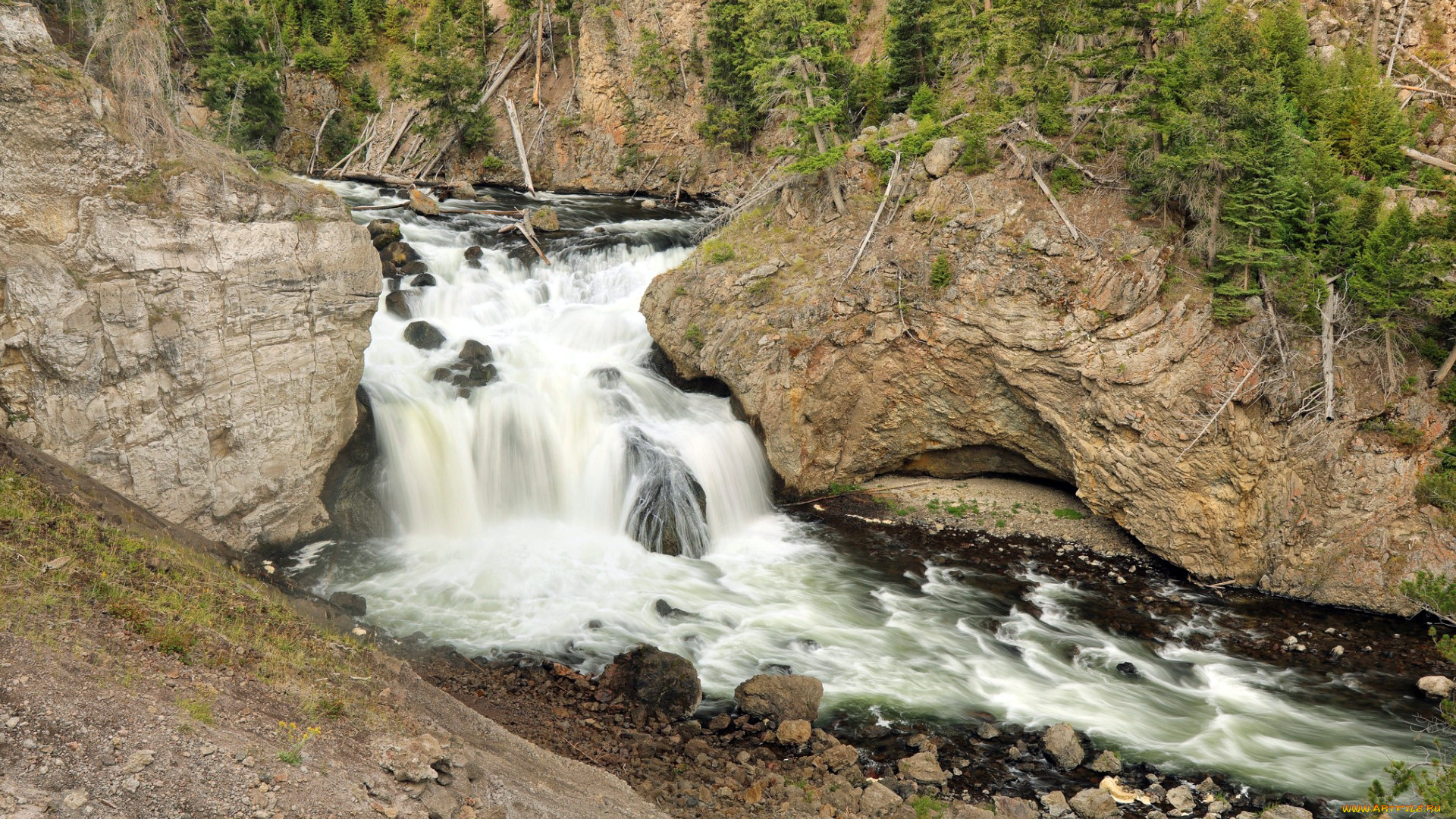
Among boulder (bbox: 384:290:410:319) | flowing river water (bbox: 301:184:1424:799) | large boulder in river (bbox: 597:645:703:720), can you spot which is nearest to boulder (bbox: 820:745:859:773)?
flowing river water (bbox: 301:184:1424:799)

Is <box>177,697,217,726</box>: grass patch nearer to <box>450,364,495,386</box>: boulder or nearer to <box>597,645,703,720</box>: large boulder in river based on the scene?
<box>597,645,703,720</box>: large boulder in river

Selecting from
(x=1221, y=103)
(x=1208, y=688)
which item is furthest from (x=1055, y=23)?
(x=1208, y=688)

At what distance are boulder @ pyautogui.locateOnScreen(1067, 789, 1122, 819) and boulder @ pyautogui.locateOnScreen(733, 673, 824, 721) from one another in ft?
11.8

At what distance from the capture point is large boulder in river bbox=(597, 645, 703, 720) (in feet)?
42.1

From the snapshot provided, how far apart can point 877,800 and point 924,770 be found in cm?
124

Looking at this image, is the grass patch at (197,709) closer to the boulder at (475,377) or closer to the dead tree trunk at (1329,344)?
the boulder at (475,377)

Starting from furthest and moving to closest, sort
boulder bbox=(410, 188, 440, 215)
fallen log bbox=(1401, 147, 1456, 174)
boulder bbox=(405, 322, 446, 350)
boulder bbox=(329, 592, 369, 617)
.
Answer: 1. boulder bbox=(410, 188, 440, 215)
2. boulder bbox=(405, 322, 446, 350)
3. fallen log bbox=(1401, 147, 1456, 174)
4. boulder bbox=(329, 592, 369, 617)

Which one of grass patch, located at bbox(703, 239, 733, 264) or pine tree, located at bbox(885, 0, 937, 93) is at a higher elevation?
pine tree, located at bbox(885, 0, 937, 93)

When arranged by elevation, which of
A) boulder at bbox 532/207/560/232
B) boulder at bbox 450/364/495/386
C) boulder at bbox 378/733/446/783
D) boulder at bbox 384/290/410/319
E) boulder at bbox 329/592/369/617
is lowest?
boulder at bbox 329/592/369/617

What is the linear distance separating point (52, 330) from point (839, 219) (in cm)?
1497

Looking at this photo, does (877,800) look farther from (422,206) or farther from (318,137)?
(318,137)

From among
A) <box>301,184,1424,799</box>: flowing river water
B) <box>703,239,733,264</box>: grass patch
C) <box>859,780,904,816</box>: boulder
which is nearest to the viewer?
<box>859,780,904,816</box>: boulder

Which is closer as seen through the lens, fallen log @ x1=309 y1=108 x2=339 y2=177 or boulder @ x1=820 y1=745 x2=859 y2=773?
boulder @ x1=820 y1=745 x2=859 y2=773

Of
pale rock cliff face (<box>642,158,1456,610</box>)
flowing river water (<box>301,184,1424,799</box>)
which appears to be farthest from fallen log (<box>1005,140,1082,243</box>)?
flowing river water (<box>301,184,1424,799</box>)
